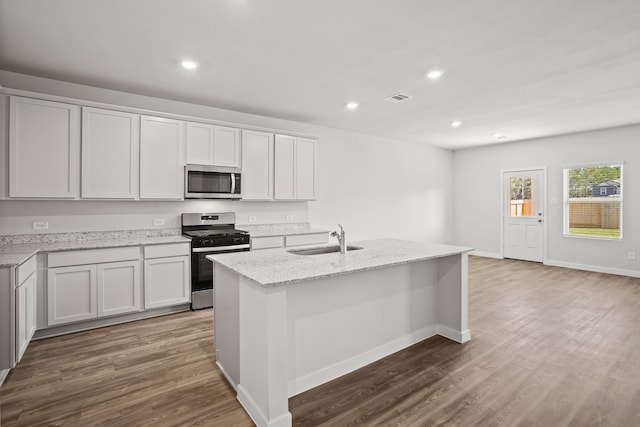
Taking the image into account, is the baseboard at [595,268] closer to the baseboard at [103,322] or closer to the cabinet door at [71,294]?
the baseboard at [103,322]

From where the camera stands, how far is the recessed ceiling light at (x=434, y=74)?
11.0 feet

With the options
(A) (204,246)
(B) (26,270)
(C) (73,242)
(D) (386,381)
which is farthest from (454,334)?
(C) (73,242)

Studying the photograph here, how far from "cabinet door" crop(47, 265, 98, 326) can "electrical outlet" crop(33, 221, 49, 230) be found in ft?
2.34

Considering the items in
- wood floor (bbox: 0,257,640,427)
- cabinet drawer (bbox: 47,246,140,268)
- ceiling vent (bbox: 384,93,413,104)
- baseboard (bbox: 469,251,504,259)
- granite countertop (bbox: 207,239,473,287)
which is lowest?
wood floor (bbox: 0,257,640,427)

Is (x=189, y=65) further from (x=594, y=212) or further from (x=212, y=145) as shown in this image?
(x=594, y=212)

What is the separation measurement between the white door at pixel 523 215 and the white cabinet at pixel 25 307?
26.1ft

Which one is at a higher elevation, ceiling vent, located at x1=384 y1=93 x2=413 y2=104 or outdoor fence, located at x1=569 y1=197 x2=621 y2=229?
ceiling vent, located at x1=384 y1=93 x2=413 y2=104

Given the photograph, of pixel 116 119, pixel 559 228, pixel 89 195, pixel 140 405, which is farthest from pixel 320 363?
pixel 559 228

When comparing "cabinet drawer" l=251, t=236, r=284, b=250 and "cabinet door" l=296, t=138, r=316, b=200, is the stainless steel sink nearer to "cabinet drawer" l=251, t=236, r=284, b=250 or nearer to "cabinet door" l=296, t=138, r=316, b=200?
"cabinet drawer" l=251, t=236, r=284, b=250

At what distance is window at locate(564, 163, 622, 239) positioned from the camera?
585cm

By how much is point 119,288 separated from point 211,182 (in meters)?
1.58

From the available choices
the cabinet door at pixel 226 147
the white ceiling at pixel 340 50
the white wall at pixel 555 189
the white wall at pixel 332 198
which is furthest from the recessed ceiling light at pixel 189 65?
the white wall at pixel 555 189

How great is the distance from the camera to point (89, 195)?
348 cm

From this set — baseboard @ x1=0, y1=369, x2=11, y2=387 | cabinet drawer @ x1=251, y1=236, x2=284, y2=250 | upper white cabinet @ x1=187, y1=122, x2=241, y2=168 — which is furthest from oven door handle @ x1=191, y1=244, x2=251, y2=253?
baseboard @ x1=0, y1=369, x2=11, y2=387
